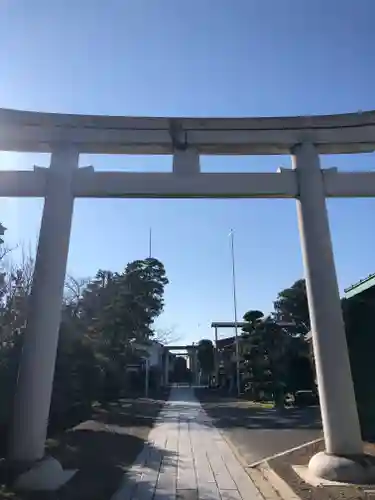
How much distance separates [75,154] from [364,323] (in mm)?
6484

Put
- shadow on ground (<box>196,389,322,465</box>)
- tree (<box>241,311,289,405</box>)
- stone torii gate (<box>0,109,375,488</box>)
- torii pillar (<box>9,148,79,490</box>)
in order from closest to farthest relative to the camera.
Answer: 1. torii pillar (<box>9,148,79,490</box>)
2. stone torii gate (<box>0,109,375,488</box>)
3. shadow on ground (<box>196,389,322,465</box>)
4. tree (<box>241,311,289,405</box>)

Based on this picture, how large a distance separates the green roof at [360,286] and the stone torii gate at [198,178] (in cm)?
270

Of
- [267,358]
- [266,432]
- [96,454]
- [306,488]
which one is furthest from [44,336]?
[267,358]

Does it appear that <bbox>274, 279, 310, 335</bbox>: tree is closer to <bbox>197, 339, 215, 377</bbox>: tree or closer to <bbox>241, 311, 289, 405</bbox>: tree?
<bbox>241, 311, 289, 405</bbox>: tree

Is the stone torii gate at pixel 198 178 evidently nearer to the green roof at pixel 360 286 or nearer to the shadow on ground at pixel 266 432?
the green roof at pixel 360 286

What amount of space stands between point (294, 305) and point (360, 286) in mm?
24181

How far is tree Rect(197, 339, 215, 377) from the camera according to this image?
49.8 meters

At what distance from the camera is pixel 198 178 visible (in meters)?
7.08

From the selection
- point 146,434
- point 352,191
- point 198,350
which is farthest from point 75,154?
point 198,350

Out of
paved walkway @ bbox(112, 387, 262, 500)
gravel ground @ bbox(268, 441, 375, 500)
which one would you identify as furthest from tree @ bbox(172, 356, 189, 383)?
gravel ground @ bbox(268, 441, 375, 500)

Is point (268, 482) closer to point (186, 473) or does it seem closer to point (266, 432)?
point (186, 473)

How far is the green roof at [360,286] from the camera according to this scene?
917cm

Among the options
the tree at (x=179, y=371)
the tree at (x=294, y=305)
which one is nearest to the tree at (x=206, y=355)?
the tree at (x=179, y=371)

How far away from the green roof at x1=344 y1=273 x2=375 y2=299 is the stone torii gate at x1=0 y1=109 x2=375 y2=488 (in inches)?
106
